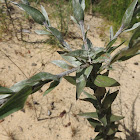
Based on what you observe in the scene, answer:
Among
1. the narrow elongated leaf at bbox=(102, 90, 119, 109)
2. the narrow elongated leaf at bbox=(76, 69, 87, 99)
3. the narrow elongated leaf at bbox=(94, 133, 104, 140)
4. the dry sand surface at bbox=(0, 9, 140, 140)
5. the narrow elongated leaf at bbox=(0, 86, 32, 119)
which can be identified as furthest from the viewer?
the dry sand surface at bbox=(0, 9, 140, 140)

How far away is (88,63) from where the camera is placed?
2.40ft

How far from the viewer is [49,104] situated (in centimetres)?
180

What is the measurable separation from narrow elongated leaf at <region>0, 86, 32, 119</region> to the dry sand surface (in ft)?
4.13

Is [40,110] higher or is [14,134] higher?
[40,110]

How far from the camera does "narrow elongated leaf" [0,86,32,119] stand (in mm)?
457

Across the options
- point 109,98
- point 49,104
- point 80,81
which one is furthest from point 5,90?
point 49,104

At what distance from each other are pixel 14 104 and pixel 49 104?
1356mm

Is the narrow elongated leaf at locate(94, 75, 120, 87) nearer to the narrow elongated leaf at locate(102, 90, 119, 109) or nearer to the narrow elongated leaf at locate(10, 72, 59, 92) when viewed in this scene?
the narrow elongated leaf at locate(10, 72, 59, 92)

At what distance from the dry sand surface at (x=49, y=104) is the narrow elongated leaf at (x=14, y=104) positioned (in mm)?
1259

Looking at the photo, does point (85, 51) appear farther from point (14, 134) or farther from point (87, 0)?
point (87, 0)

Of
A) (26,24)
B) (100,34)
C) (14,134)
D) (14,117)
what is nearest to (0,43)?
(26,24)

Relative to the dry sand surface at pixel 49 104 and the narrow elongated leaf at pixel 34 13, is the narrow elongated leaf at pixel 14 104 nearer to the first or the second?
the narrow elongated leaf at pixel 34 13

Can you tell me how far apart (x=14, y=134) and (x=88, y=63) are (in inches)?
47.6

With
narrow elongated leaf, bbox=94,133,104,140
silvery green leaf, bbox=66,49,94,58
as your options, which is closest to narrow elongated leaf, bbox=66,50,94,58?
silvery green leaf, bbox=66,49,94,58
